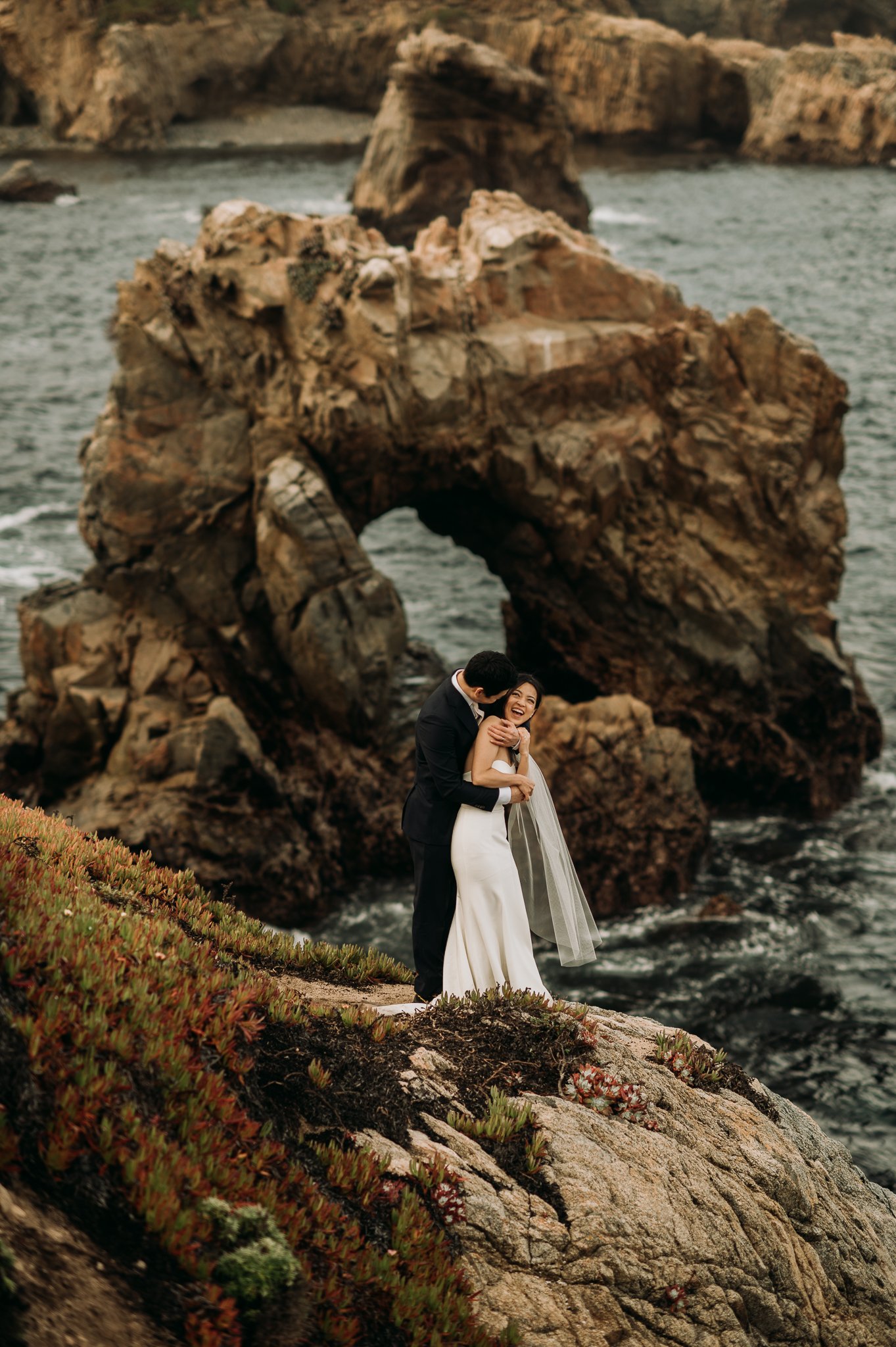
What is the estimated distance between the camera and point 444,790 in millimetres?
11383

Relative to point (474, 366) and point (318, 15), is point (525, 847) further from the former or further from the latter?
point (318, 15)

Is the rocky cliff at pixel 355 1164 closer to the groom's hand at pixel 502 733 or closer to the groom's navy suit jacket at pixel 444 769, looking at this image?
the groom's navy suit jacket at pixel 444 769

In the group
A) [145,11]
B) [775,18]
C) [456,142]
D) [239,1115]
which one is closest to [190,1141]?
[239,1115]

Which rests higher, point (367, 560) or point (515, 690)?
point (515, 690)

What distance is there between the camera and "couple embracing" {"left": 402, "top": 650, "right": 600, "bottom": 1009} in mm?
11336

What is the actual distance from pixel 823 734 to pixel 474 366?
11313 millimetres

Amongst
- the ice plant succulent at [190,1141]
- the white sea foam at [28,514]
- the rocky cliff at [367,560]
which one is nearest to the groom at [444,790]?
the ice plant succulent at [190,1141]

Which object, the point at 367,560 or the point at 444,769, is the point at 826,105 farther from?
the point at 444,769

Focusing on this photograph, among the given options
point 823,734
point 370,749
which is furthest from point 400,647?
point 823,734

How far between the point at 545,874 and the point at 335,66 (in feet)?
304

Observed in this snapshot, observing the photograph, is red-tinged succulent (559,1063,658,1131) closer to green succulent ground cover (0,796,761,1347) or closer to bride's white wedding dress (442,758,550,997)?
green succulent ground cover (0,796,761,1347)

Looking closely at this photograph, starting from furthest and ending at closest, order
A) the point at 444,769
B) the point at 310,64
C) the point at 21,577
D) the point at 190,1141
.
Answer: the point at 310,64 → the point at 21,577 → the point at 444,769 → the point at 190,1141

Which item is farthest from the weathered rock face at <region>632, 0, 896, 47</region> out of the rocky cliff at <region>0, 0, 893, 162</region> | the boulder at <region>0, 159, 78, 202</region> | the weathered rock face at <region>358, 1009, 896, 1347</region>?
the weathered rock face at <region>358, 1009, 896, 1347</region>

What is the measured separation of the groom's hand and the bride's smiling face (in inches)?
5.9
